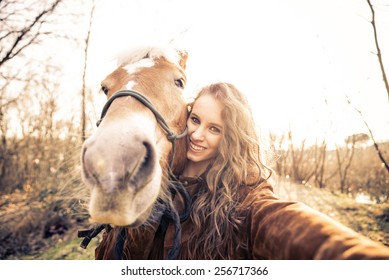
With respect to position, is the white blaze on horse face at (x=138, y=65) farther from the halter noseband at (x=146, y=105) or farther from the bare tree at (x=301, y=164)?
the bare tree at (x=301, y=164)

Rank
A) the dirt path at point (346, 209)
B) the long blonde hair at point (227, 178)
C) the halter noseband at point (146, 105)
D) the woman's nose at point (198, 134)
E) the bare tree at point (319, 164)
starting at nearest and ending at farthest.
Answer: the halter noseband at point (146, 105) < the long blonde hair at point (227, 178) < the woman's nose at point (198, 134) < the dirt path at point (346, 209) < the bare tree at point (319, 164)

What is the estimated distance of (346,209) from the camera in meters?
4.32

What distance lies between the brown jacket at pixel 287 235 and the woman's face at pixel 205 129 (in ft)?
0.85

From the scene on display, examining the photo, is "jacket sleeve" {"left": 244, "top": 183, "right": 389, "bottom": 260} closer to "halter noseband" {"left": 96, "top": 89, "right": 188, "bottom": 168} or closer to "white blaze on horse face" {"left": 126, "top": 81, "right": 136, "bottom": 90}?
"halter noseband" {"left": 96, "top": 89, "right": 188, "bottom": 168}

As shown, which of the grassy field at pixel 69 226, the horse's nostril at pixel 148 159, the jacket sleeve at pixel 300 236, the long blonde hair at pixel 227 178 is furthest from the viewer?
the grassy field at pixel 69 226

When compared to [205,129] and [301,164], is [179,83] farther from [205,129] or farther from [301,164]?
[301,164]

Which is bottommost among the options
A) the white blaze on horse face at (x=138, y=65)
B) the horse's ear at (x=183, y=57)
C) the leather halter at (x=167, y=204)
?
the leather halter at (x=167, y=204)

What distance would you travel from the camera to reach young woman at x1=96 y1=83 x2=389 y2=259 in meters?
0.95

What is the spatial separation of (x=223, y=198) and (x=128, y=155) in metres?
0.57

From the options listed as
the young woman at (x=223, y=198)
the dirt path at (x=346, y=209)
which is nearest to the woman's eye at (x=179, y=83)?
the young woman at (x=223, y=198)

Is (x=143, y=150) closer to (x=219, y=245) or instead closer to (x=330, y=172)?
(x=219, y=245)

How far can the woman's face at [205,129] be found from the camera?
129 centimetres

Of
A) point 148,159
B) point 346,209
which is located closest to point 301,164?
point 346,209
